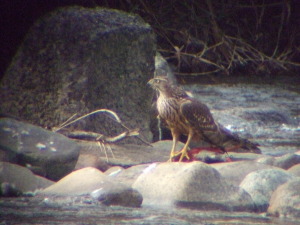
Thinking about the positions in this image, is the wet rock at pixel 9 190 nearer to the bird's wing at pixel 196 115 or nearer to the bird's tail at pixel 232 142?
the bird's wing at pixel 196 115

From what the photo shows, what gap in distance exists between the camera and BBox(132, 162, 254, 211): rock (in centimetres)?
506

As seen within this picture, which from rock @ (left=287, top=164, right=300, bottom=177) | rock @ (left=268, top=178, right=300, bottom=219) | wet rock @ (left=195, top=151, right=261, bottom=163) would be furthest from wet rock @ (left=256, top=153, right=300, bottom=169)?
rock @ (left=268, top=178, right=300, bottom=219)

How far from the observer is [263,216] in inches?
195

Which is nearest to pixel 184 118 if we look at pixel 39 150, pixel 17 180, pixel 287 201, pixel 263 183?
pixel 263 183

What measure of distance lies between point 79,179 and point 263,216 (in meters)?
1.24

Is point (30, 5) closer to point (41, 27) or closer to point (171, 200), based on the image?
point (41, 27)

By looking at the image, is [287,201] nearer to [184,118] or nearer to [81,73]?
[184,118]

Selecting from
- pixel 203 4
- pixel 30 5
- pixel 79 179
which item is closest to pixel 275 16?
pixel 203 4

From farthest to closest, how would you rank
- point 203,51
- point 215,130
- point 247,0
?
point 247,0 → point 203,51 → point 215,130

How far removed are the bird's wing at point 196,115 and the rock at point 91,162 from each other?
798mm

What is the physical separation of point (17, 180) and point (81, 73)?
2.19 meters

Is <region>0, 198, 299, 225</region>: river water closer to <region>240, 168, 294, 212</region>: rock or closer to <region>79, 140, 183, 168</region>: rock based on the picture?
<region>240, 168, 294, 212</region>: rock

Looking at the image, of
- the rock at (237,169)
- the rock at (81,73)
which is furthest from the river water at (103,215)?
the rock at (81,73)

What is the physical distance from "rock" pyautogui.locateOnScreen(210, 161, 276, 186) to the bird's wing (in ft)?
1.96
